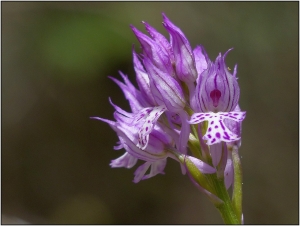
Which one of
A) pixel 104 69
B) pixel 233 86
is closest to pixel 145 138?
pixel 233 86

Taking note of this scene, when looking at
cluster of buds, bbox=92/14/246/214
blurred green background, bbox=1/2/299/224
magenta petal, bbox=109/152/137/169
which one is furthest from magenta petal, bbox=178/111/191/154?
blurred green background, bbox=1/2/299/224

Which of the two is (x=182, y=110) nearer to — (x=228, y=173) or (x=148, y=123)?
(x=148, y=123)

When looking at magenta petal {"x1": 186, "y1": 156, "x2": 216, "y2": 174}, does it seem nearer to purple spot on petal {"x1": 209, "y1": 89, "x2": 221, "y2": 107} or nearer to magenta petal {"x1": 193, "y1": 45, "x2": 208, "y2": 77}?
purple spot on petal {"x1": 209, "y1": 89, "x2": 221, "y2": 107}

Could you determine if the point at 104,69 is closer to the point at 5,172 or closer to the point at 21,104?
the point at 21,104

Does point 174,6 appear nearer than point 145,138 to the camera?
No

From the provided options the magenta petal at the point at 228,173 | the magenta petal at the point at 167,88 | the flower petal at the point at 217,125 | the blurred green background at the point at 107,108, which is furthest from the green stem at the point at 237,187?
the blurred green background at the point at 107,108

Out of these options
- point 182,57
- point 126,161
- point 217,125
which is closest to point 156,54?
point 182,57
